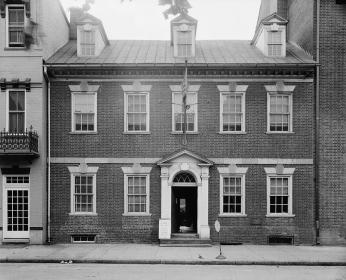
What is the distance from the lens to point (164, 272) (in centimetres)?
1431

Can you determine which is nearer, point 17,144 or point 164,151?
point 17,144

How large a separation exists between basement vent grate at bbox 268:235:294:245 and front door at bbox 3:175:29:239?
420 inches

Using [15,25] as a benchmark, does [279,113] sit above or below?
below

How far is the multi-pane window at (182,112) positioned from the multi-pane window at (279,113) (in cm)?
342

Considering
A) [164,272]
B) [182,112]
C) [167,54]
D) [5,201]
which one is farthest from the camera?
[167,54]

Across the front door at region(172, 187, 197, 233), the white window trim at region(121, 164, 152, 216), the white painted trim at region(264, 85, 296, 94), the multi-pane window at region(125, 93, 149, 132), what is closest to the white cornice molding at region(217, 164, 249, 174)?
the front door at region(172, 187, 197, 233)

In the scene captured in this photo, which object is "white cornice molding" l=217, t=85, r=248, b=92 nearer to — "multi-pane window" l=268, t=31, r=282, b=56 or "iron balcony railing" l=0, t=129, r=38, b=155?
"multi-pane window" l=268, t=31, r=282, b=56

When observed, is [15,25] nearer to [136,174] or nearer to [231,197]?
[136,174]

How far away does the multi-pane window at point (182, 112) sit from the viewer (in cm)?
2050

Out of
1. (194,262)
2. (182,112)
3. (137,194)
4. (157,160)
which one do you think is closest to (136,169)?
(157,160)

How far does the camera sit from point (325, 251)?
18281mm

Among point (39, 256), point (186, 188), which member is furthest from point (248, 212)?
point (39, 256)

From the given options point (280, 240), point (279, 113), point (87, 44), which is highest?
point (87, 44)

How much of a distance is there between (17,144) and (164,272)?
855 centimetres
